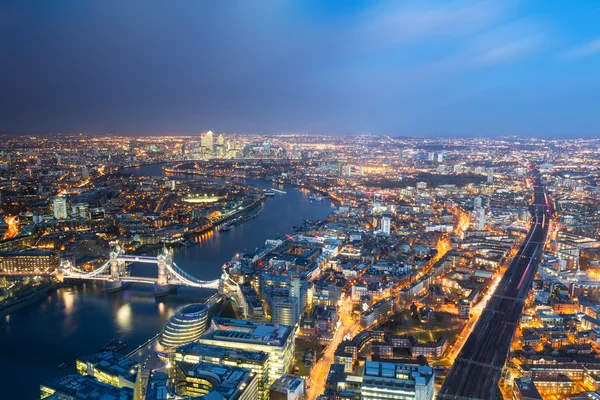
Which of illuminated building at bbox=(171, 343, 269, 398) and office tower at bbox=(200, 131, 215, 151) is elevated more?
office tower at bbox=(200, 131, 215, 151)

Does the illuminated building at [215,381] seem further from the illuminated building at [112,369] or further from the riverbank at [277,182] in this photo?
the riverbank at [277,182]

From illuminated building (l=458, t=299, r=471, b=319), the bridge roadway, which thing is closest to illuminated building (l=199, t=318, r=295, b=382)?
the bridge roadway

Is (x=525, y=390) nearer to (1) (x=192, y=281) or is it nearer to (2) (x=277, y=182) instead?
(1) (x=192, y=281)

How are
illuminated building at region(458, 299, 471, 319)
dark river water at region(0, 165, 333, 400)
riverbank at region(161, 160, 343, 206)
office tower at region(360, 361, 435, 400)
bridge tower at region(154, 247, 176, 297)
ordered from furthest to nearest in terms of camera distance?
riverbank at region(161, 160, 343, 206)
bridge tower at region(154, 247, 176, 297)
illuminated building at region(458, 299, 471, 319)
dark river water at region(0, 165, 333, 400)
office tower at region(360, 361, 435, 400)

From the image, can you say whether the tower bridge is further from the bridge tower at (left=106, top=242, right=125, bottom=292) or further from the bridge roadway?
the bridge roadway

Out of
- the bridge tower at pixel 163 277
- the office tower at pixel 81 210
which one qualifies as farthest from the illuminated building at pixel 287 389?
the office tower at pixel 81 210

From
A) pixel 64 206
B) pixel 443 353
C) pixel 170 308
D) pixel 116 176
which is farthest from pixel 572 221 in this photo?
pixel 116 176
